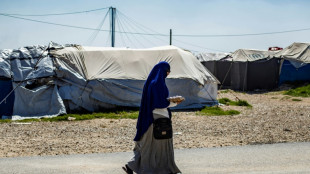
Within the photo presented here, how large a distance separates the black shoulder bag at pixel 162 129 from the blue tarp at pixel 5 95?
32.4ft

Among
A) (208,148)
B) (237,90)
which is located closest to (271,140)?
(208,148)

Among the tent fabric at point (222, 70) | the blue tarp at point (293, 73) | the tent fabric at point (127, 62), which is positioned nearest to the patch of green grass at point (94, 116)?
the tent fabric at point (127, 62)

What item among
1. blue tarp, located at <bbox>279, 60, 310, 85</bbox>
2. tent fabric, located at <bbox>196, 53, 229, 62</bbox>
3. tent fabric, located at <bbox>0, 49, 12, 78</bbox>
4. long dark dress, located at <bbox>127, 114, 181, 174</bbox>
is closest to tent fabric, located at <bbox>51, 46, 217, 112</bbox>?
tent fabric, located at <bbox>0, 49, 12, 78</bbox>

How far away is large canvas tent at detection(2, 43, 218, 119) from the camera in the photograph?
14.2 meters

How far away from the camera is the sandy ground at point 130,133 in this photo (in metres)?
8.69

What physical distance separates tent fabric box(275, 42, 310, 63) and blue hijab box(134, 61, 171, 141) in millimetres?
23186

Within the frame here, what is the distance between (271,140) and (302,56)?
20115mm

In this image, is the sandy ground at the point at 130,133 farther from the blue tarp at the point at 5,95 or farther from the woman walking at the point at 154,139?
the woman walking at the point at 154,139

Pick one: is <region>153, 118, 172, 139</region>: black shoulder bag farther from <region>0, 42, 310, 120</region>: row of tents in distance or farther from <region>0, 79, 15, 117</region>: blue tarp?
<region>0, 79, 15, 117</region>: blue tarp

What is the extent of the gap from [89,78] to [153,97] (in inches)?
367

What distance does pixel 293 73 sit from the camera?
90.5 feet

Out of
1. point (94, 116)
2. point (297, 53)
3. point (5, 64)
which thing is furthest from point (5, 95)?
point (297, 53)

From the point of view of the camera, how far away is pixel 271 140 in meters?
9.27

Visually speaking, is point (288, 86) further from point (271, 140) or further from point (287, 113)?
point (271, 140)
